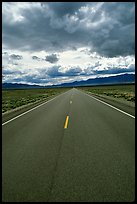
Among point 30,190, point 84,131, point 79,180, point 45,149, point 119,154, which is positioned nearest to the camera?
point 30,190

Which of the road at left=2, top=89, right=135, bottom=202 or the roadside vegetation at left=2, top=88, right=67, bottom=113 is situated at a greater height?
the roadside vegetation at left=2, top=88, right=67, bottom=113

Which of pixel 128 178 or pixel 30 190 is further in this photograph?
pixel 128 178

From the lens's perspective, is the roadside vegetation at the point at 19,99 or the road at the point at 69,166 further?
the roadside vegetation at the point at 19,99

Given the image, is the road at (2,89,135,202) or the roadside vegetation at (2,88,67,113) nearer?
the road at (2,89,135,202)

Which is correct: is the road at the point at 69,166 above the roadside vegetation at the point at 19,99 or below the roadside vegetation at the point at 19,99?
below

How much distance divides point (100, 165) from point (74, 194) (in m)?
1.57

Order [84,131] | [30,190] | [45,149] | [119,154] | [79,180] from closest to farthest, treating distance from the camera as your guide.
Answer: [30,190], [79,180], [119,154], [45,149], [84,131]

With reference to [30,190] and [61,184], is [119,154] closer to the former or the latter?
[61,184]

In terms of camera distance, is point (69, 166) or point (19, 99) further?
point (19, 99)

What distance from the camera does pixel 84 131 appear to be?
9.75m

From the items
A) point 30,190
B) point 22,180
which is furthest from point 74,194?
point 22,180

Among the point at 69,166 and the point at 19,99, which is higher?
the point at 19,99

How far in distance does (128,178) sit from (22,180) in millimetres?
2316

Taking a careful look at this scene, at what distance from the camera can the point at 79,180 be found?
481 centimetres
